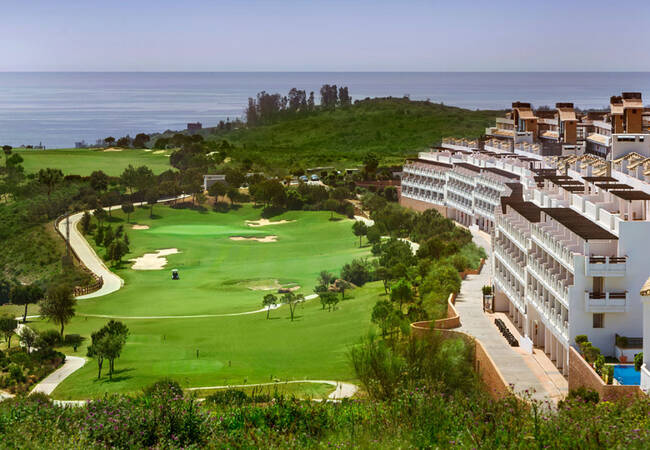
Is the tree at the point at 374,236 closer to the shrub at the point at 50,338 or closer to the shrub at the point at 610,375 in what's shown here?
the shrub at the point at 50,338

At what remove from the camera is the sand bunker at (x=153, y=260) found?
75750 millimetres

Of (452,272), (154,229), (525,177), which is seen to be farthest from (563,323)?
(154,229)

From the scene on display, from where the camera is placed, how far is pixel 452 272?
46.2 m

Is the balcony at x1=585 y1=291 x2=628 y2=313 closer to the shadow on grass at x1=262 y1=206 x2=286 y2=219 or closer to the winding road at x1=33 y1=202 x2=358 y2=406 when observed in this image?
the winding road at x1=33 y1=202 x2=358 y2=406

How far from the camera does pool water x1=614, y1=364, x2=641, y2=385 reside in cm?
2834

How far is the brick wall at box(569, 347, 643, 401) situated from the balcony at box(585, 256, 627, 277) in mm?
2602

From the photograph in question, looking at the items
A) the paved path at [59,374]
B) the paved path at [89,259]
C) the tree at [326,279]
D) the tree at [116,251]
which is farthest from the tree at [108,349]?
the tree at [116,251]

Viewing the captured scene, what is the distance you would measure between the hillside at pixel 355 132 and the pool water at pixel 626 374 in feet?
297

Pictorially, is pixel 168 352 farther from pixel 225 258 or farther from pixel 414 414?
pixel 225 258

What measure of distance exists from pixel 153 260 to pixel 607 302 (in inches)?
2071

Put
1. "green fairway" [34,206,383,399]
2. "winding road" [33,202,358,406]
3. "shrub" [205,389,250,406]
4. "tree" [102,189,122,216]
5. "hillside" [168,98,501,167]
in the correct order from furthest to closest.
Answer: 1. "hillside" [168,98,501,167]
2. "tree" [102,189,122,216]
3. "green fairway" [34,206,383,399]
4. "winding road" [33,202,358,406]
5. "shrub" [205,389,250,406]

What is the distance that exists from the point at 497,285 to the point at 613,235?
11173 mm

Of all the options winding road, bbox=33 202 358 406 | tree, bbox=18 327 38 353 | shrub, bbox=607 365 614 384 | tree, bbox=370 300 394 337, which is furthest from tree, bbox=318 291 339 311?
shrub, bbox=607 365 614 384

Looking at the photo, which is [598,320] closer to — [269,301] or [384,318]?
[384,318]
